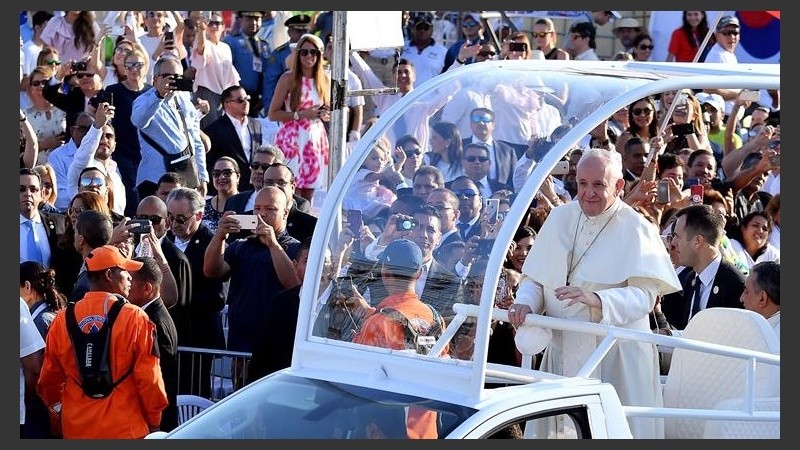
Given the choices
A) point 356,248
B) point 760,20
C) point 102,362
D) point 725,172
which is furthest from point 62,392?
point 760,20

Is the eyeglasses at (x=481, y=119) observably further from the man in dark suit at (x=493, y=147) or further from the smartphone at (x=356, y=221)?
the smartphone at (x=356, y=221)

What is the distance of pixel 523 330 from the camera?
639 cm

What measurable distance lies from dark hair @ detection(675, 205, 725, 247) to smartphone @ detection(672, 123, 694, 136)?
424 centimetres

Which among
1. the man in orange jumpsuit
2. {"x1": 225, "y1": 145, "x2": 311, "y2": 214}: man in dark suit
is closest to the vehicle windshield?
the man in orange jumpsuit

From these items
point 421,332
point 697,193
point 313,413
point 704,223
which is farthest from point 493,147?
point 697,193

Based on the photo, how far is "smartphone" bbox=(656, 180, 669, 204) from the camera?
1085 centimetres

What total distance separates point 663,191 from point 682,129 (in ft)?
6.79

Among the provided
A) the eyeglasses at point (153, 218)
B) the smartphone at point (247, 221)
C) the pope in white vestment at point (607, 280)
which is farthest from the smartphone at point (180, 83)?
the pope in white vestment at point (607, 280)

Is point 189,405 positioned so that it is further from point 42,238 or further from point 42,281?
point 42,238

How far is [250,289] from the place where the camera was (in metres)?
9.08

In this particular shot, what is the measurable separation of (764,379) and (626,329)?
0.70m

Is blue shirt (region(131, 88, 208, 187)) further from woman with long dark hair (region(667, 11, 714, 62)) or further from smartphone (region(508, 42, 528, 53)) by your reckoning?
woman with long dark hair (region(667, 11, 714, 62))

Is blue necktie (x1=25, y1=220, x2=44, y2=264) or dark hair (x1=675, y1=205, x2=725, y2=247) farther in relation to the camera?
blue necktie (x1=25, y1=220, x2=44, y2=264)

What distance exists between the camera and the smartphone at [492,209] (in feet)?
19.8
